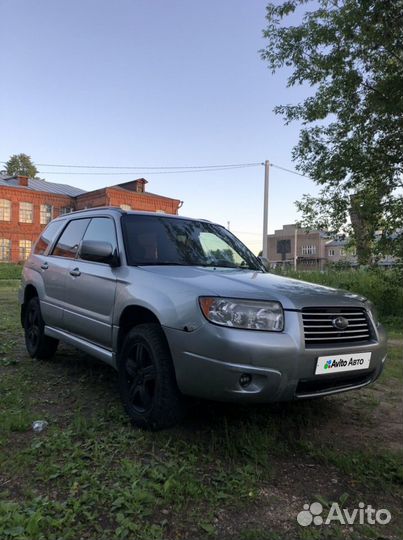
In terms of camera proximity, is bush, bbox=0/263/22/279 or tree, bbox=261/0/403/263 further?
bush, bbox=0/263/22/279

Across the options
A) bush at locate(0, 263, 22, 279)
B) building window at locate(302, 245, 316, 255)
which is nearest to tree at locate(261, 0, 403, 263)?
bush at locate(0, 263, 22, 279)

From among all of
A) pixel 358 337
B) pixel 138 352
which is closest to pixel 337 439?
pixel 358 337

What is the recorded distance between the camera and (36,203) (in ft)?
161

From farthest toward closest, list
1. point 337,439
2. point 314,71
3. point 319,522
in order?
point 314,71 < point 337,439 < point 319,522

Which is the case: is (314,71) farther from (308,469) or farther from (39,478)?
(39,478)

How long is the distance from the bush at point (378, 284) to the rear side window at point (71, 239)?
6.07 meters

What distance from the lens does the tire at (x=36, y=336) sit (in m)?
5.43

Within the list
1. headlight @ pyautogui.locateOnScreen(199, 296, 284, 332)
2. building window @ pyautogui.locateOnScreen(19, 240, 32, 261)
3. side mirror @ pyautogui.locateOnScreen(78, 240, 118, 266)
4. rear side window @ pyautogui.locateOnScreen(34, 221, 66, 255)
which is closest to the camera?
headlight @ pyautogui.locateOnScreen(199, 296, 284, 332)

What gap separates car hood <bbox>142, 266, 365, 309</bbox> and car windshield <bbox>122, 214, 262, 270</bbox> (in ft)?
0.94

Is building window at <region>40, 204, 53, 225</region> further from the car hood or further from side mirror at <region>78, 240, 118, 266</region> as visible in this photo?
the car hood

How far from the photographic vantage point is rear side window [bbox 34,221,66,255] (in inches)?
218

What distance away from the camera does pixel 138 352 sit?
348cm

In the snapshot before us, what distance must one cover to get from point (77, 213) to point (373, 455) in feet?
12.5

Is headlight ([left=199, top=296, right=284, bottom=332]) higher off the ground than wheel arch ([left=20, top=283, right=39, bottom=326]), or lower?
higher
